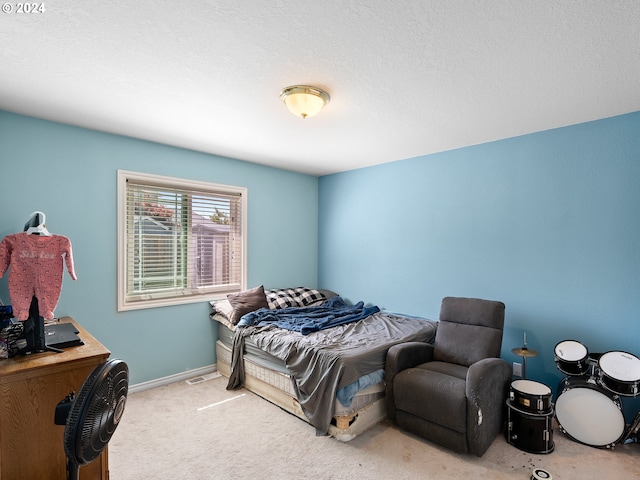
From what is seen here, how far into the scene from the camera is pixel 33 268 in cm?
202

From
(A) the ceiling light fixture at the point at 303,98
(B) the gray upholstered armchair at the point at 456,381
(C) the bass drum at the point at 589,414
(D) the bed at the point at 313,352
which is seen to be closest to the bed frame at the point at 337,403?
(D) the bed at the point at 313,352

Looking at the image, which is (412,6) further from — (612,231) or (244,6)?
(612,231)

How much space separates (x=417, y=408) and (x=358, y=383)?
0.47 m

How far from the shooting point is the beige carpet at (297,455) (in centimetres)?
213

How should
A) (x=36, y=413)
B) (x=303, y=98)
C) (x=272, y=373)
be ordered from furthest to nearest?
(x=272, y=373) < (x=303, y=98) < (x=36, y=413)

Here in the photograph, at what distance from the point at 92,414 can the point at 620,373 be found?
3124mm

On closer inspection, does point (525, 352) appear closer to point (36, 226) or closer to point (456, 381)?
point (456, 381)

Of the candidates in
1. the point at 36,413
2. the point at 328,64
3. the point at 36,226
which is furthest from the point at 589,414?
the point at 36,226

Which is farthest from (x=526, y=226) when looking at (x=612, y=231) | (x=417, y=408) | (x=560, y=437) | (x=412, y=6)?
(x=412, y=6)

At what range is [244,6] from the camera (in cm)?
150

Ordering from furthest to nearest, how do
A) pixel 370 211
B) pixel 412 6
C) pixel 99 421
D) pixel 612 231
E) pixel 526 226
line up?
pixel 370 211, pixel 526 226, pixel 612 231, pixel 412 6, pixel 99 421

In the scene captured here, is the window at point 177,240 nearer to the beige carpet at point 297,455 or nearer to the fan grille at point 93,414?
the beige carpet at point 297,455

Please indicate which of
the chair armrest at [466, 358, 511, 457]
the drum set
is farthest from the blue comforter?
the drum set

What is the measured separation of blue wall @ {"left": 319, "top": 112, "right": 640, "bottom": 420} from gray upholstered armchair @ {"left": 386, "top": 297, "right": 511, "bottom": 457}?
524 millimetres
